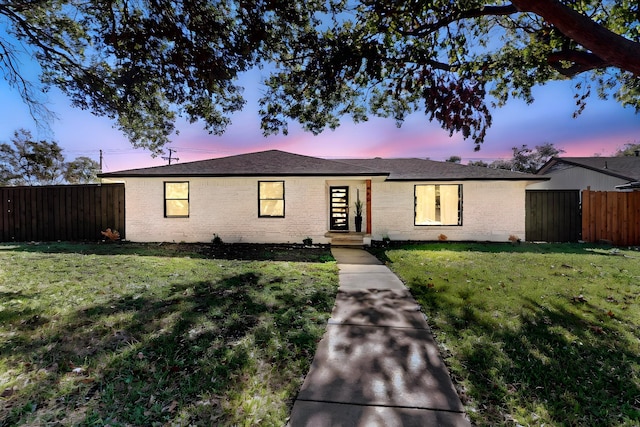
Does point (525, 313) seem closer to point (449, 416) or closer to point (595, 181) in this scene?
point (449, 416)

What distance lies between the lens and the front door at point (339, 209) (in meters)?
14.0

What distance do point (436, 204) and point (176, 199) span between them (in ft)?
51.5

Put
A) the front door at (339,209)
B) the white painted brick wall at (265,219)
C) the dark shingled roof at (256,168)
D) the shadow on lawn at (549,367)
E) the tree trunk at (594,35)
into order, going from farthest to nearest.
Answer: the front door at (339,209)
the white painted brick wall at (265,219)
the dark shingled roof at (256,168)
the tree trunk at (594,35)
the shadow on lawn at (549,367)

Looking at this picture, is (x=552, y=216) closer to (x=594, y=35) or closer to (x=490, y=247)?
(x=490, y=247)

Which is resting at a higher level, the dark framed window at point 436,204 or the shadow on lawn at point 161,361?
the dark framed window at point 436,204

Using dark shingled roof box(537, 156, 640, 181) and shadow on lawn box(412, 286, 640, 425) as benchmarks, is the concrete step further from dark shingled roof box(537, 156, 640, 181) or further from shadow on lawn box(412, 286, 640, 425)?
dark shingled roof box(537, 156, 640, 181)

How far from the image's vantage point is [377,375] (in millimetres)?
2979

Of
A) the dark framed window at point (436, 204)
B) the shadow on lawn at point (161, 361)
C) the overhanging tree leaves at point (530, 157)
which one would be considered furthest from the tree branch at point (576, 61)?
the overhanging tree leaves at point (530, 157)

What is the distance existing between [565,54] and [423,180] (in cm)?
618

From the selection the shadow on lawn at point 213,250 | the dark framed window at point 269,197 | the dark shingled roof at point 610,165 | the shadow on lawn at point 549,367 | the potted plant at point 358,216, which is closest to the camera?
the shadow on lawn at point 549,367

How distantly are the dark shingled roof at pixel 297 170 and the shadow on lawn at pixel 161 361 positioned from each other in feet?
24.2

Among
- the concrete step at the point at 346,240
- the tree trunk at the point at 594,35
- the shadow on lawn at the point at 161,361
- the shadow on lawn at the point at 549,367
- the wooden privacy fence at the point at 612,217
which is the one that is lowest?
the shadow on lawn at the point at 549,367

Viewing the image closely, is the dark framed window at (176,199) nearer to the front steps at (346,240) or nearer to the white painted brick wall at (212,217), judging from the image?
the white painted brick wall at (212,217)

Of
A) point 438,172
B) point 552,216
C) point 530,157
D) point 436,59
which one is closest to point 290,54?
point 436,59
